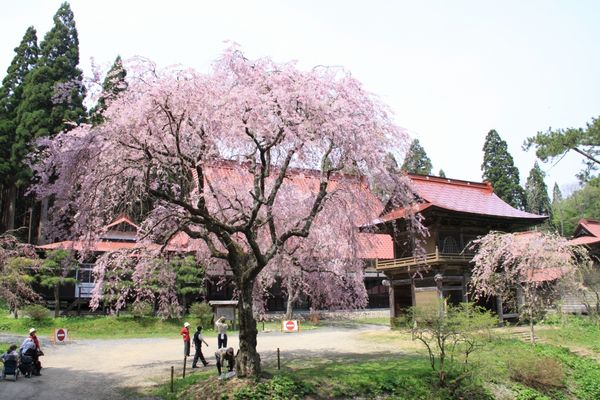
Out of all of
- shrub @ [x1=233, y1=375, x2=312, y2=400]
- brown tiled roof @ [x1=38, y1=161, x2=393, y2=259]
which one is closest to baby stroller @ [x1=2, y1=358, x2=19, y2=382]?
brown tiled roof @ [x1=38, y1=161, x2=393, y2=259]

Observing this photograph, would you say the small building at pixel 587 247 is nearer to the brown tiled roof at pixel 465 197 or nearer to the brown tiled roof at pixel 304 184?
the brown tiled roof at pixel 465 197

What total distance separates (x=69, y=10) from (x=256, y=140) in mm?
38258

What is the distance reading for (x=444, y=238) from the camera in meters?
28.3

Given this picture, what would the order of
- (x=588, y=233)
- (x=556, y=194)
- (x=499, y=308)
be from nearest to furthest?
1. (x=499, y=308)
2. (x=588, y=233)
3. (x=556, y=194)

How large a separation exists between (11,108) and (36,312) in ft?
67.7

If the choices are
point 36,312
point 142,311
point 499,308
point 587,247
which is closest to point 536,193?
point 587,247

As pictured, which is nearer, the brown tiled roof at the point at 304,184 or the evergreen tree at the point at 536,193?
the brown tiled roof at the point at 304,184

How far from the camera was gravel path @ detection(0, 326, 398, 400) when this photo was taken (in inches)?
533

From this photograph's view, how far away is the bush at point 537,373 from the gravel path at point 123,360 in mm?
5442

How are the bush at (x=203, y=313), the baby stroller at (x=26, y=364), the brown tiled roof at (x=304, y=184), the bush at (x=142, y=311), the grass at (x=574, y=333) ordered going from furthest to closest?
the bush at (x=203, y=313) → the bush at (x=142, y=311) → the grass at (x=574, y=333) → the baby stroller at (x=26, y=364) → the brown tiled roof at (x=304, y=184)

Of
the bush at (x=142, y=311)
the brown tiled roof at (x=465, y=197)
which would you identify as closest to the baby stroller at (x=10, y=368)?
the bush at (x=142, y=311)

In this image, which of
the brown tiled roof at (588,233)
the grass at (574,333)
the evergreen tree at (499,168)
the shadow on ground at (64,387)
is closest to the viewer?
the shadow on ground at (64,387)

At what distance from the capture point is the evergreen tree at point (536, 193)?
7138cm

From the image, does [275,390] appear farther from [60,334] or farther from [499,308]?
[499,308]
